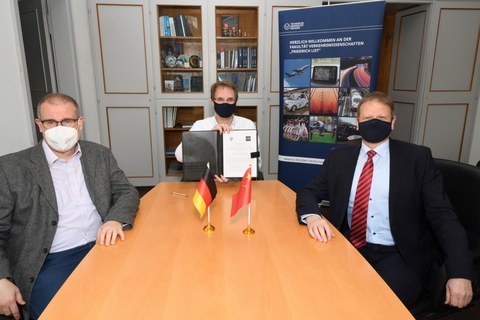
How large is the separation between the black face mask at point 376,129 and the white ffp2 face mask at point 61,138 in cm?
146

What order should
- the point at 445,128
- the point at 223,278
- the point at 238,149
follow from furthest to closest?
1. the point at 445,128
2. the point at 238,149
3. the point at 223,278

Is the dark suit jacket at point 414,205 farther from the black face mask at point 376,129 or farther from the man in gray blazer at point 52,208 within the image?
the man in gray blazer at point 52,208

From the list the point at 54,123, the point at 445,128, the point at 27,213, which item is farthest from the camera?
the point at 445,128

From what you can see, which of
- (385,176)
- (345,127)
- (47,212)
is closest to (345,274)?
(385,176)

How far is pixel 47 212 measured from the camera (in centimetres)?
153

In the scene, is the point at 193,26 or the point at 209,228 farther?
the point at 193,26

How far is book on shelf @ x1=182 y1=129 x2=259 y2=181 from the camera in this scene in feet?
6.59

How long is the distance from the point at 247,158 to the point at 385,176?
79cm

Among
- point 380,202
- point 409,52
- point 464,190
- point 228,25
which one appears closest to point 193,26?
point 228,25

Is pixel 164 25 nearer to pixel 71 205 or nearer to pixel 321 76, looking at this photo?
pixel 321 76

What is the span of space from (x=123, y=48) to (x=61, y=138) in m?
2.70

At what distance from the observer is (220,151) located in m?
2.02

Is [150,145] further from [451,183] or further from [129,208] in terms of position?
[451,183]

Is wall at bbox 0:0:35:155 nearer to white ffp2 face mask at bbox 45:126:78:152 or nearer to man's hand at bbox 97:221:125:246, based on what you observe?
white ffp2 face mask at bbox 45:126:78:152
